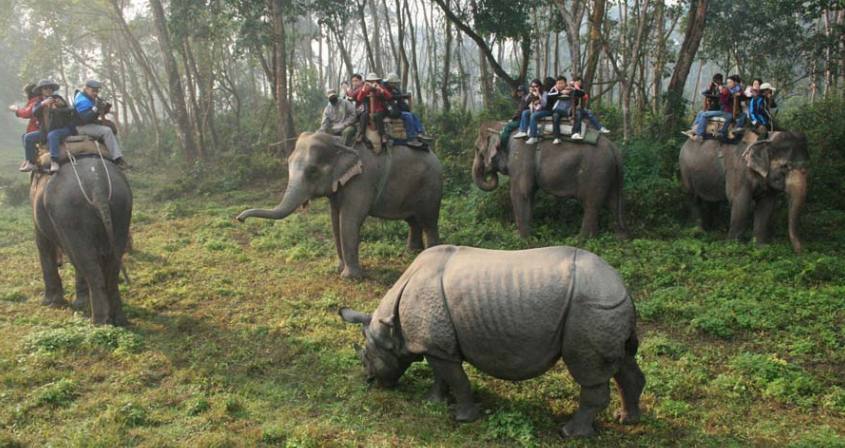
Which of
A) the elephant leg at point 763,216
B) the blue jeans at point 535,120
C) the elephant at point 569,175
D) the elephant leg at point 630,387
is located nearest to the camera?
the elephant leg at point 630,387

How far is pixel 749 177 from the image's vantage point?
9742 mm

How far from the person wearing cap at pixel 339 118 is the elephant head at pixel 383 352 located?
471 centimetres

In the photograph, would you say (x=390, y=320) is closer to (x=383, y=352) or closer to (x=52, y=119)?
(x=383, y=352)

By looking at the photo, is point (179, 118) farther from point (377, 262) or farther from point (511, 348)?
point (511, 348)

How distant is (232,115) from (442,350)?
2714 cm

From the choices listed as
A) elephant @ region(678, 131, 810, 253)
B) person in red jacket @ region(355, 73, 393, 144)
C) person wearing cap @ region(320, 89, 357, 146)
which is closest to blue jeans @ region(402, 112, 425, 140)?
person in red jacket @ region(355, 73, 393, 144)

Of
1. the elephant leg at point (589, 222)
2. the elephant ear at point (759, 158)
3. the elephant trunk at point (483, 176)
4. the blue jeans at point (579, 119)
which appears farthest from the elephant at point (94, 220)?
the elephant ear at point (759, 158)

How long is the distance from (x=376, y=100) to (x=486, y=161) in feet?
8.40

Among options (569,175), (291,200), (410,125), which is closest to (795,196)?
(569,175)

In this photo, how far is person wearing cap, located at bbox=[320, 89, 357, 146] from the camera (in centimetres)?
1020

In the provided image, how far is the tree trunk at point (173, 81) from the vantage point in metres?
20.1

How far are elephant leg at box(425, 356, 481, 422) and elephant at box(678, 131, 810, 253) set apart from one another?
240 inches

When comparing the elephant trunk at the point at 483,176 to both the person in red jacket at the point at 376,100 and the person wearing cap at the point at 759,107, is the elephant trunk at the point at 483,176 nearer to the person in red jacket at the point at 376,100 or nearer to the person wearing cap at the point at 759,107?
the person in red jacket at the point at 376,100

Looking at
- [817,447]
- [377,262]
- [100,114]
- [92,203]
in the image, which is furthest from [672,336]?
[100,114]
